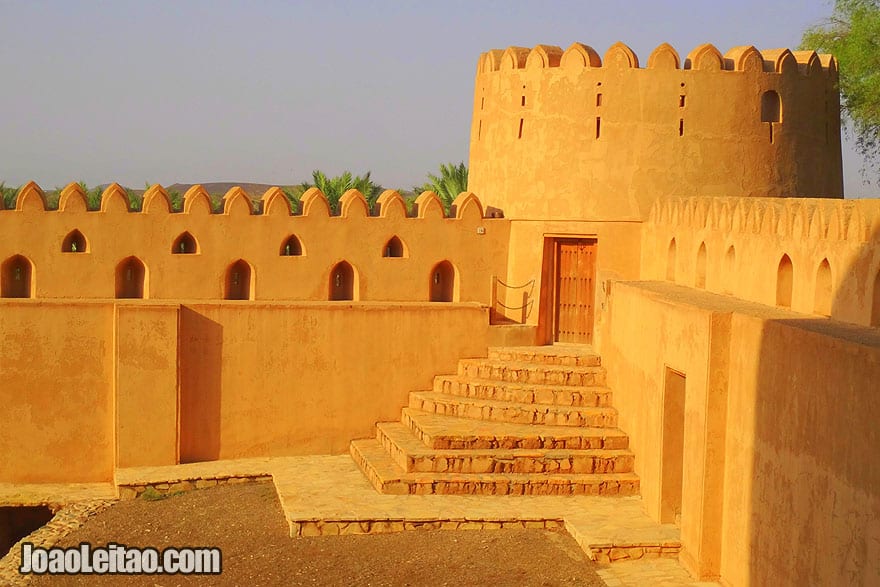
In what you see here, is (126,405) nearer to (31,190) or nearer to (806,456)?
(31,190)

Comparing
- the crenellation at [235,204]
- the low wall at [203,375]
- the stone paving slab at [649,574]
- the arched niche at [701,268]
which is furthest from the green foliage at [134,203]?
the stone paving slab at [649,574]

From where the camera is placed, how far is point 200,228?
15.2 m

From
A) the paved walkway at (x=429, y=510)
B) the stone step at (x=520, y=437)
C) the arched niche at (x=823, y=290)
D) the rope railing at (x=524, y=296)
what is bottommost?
the paved walkway at (x=429, y=510)

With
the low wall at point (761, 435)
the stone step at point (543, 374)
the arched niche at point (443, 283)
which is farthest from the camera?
the arched niche at point (443, 283)

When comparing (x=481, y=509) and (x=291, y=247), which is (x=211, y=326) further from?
(x=481, y=509)

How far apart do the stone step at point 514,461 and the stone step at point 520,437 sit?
0.10 metres

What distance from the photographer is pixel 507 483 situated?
42.0 feet

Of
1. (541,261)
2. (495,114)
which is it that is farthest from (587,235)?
(495,114)

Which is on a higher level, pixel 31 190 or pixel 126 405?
pixel 31 190

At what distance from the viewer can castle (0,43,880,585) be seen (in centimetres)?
1456

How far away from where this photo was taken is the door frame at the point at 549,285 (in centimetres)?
1580

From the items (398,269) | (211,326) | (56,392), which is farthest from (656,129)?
(56,392)

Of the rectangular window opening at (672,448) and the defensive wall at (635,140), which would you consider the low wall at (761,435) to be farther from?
the defensive wall at (635,140)

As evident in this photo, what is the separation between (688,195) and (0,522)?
353 inches
